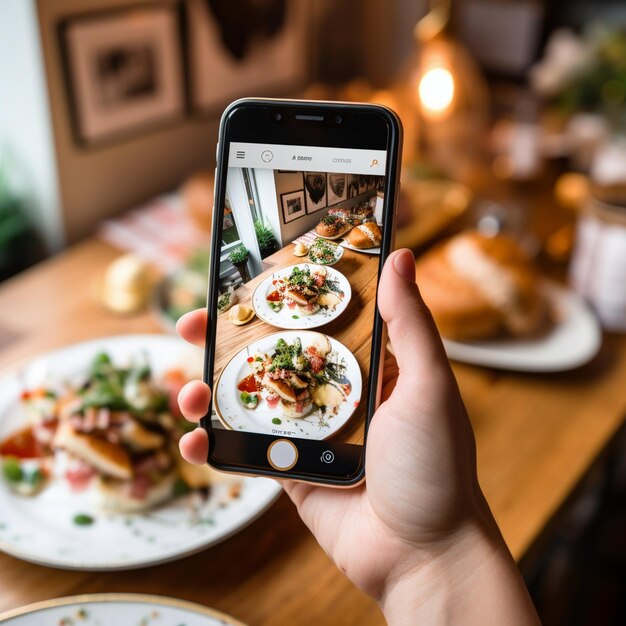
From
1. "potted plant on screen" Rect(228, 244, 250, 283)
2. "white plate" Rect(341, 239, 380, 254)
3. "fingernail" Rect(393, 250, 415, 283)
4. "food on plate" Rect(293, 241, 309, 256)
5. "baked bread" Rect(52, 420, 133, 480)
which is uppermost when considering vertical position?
"fingernail" Rect(393, 250, 415, 283)

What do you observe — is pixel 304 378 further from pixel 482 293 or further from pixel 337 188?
pixel 482 293

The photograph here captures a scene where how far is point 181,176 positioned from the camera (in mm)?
1553

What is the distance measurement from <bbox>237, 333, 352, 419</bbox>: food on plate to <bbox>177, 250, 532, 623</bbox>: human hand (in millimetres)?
45

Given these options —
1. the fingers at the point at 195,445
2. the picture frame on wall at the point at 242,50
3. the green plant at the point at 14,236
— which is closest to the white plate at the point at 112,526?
the fingers at the point at 195,445

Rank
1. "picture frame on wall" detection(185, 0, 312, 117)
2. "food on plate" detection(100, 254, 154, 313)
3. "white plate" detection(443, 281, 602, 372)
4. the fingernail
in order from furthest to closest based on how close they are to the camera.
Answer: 1. "picture frame on wall" detection(185, 0, 312, 117)
2. "food on plate" detection(100, 254, 154, 313)
3. "white plate" detection(443, 281, 602, 372)
4. the fingernail

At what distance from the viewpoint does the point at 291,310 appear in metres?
0.61

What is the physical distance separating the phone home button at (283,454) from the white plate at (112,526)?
12cm

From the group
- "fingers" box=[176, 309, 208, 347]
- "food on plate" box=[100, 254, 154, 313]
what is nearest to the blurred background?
"food on plate" box=[100, 254, 154, 313]

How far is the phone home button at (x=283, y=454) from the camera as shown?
608mm

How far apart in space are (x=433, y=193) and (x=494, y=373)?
52cm

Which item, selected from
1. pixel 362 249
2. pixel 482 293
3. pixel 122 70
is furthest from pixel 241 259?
pixel 122 70

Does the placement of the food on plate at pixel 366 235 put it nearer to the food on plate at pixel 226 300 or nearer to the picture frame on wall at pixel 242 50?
the food on plate at pixel 226 300

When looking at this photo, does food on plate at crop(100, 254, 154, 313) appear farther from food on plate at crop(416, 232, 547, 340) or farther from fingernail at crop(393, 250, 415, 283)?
fingernail at crop(393, 250, 415, 283)

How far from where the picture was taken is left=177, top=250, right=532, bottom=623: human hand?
0.57 m
